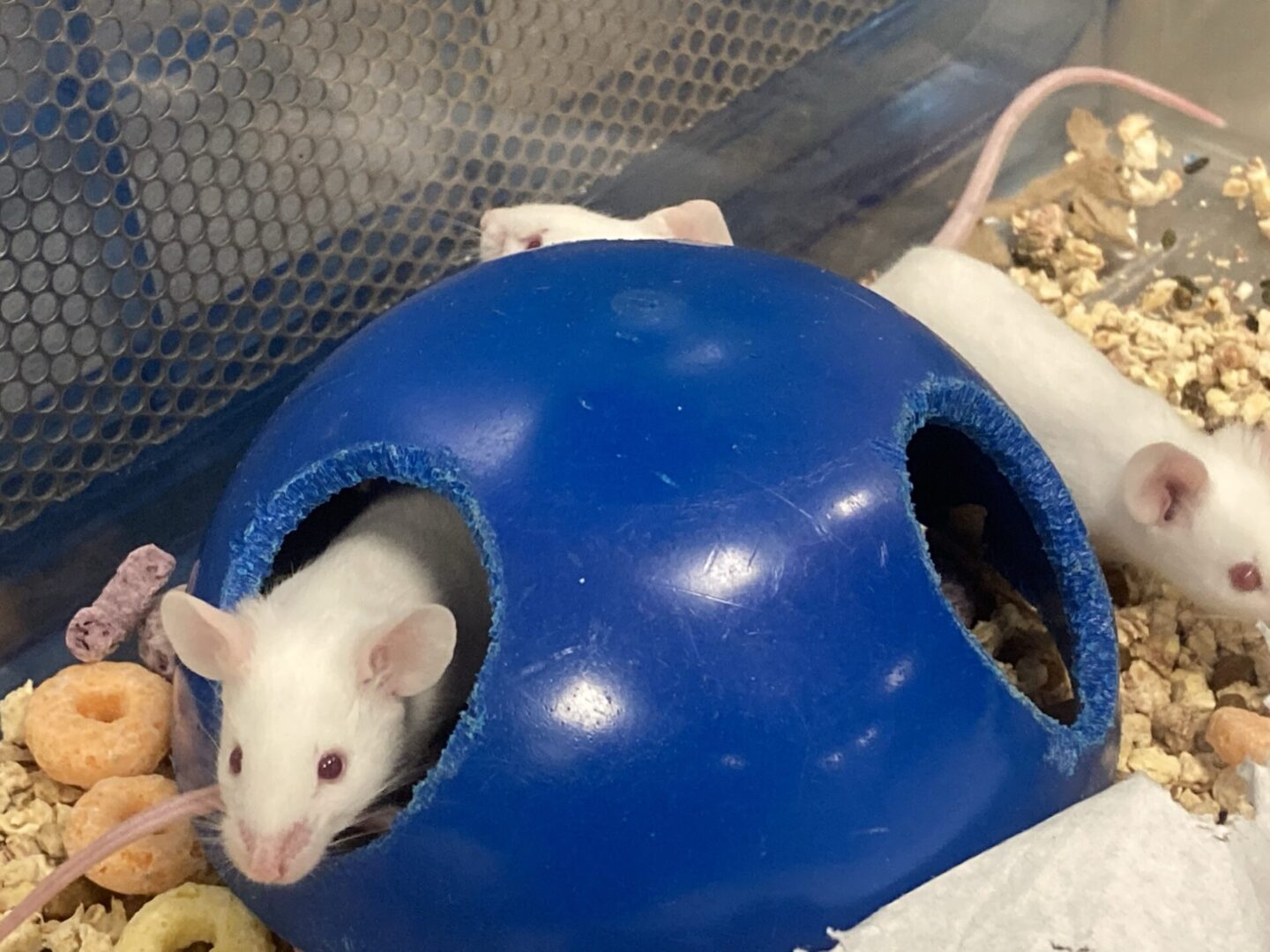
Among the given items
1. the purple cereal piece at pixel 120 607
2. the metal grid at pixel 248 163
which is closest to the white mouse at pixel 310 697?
the purple cereal piece at pixel 120 607

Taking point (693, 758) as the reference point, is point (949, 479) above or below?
below

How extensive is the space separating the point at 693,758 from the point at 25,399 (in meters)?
1.25

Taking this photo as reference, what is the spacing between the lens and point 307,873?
1306 millimetres

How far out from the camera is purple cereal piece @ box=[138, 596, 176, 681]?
1.86m

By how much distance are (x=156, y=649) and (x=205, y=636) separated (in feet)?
2.22

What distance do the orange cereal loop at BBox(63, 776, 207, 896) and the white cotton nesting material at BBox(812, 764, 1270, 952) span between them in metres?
0.85

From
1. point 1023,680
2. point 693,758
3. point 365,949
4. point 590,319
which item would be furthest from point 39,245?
point 1023,680

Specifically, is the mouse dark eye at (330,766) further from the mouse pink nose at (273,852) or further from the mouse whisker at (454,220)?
the mouse whisker at (454,220)

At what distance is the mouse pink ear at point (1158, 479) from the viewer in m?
1.76

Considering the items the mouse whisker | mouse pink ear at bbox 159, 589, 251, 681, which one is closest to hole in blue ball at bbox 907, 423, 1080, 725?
mouse pink ear at bbox 159, 589, 251, 681

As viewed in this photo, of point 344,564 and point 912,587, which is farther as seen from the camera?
point 344,564

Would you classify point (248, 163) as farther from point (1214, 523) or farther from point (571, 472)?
point (1214, 523)

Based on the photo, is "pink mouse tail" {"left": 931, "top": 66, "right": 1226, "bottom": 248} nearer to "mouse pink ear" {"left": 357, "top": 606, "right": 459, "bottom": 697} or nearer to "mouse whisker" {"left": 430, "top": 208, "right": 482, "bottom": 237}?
"mouse whisker" {"left": 430, "top": 208, "right": 482, "bottom": 237}

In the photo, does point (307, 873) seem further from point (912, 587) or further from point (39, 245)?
point (39, 245)
